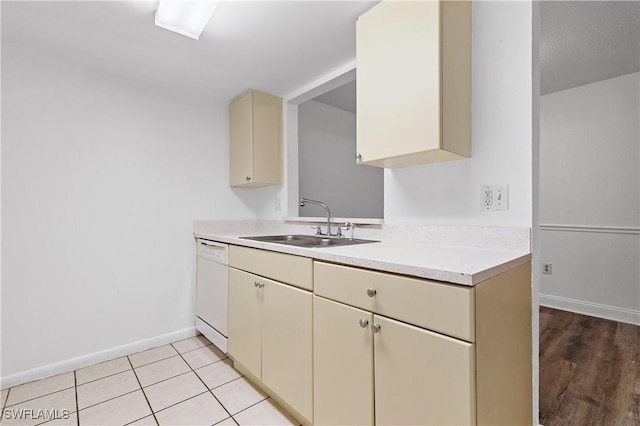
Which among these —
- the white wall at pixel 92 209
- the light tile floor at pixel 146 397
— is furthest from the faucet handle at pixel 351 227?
the white wall at pixel 92 209

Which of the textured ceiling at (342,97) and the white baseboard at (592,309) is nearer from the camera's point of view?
the white baseboard at (592,309)

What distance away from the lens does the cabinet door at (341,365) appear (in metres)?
1.10

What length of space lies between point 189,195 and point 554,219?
3680mm

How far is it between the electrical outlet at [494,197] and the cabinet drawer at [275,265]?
0.85 m

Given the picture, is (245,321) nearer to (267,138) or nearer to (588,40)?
(267,138)

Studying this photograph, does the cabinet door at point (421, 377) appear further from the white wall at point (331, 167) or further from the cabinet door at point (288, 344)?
the white wall at point (331, 167)

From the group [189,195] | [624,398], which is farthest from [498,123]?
[189,195]

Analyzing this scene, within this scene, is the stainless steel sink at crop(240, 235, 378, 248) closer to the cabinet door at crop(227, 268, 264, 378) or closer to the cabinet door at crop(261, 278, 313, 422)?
the cabinet door at crop(227, 268, 264, 378)

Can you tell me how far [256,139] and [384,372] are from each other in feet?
6.55

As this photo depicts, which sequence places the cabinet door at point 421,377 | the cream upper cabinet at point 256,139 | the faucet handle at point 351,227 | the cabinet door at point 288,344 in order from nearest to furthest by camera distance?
1. the cabinet door at point 421,377
2. the cabinet door at point 288,344
3. the faucet handle at point 351,227
4. the cream upper cabinet at point 256,139

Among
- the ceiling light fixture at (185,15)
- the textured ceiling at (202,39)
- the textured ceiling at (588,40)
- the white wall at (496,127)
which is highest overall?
the textured ceiling at (588,40)

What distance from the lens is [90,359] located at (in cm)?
204

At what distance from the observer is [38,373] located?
6.09 feet

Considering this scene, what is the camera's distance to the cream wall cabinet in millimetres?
1362
